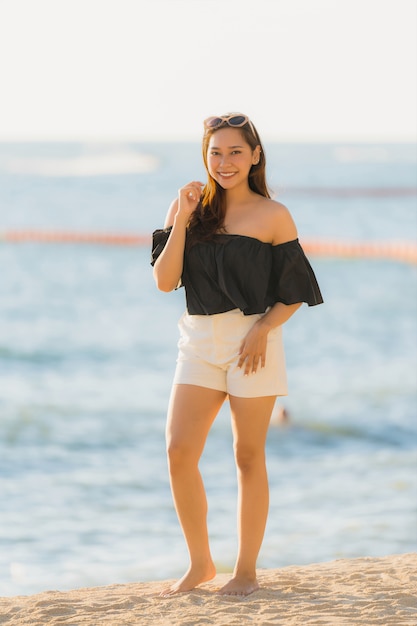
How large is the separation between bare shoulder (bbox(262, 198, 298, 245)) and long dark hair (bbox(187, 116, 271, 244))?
151 millimetres

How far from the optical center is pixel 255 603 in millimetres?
3789

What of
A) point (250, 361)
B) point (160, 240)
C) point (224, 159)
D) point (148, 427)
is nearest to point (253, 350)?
point (250, 361)

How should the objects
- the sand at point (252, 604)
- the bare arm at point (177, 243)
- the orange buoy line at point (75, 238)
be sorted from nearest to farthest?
the sand at point (252, 604)
the bare arm at point (177, 243)
the orange buoy line at point (75, 238)

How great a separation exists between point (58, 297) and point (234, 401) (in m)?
17.0

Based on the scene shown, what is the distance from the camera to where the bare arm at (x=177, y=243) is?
3736mm

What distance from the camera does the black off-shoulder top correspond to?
12.3ft

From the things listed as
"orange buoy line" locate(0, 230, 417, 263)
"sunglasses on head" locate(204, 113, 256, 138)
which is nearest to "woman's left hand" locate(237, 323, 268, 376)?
"sunglasses on head" locate(204, 113, 256, 138)

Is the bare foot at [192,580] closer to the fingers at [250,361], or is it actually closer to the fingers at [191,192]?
the fingers at [250,361]

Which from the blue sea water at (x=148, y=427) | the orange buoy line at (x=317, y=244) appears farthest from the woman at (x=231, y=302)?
the orange buoy line at (x=317, y=244)

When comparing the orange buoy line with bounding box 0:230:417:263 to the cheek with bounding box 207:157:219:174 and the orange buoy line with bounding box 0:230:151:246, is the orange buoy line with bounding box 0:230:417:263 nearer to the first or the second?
the orange buoy line with bounding box 0:230:151:246

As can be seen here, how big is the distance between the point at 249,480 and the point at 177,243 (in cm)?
87

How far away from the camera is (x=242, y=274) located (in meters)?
3.74

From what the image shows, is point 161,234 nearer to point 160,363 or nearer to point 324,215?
point 160,363

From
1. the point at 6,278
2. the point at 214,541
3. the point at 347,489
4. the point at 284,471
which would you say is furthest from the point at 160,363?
the point at 6,278
